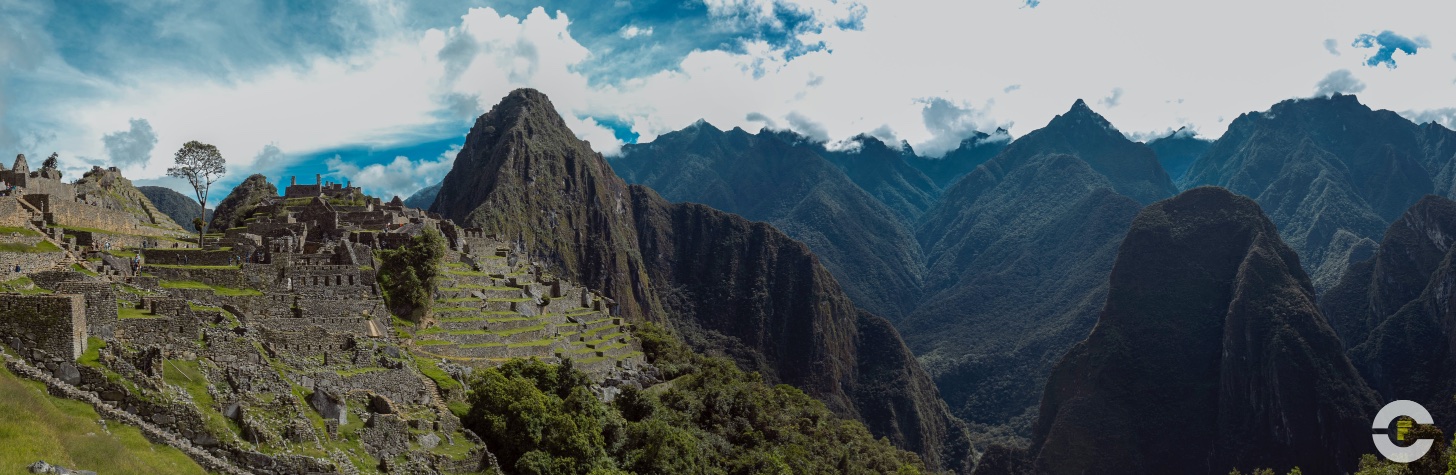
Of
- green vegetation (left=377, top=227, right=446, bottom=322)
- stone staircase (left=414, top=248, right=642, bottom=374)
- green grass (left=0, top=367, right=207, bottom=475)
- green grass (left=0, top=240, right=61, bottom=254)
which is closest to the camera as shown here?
green grass (left=0, top=367, right=207, bottom=475)

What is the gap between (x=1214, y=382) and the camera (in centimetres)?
17588

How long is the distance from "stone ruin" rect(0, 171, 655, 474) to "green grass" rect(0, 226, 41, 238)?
1.43 m

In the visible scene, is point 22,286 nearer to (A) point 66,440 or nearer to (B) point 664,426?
(A) point 66,440

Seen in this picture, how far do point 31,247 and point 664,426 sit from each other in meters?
25.1

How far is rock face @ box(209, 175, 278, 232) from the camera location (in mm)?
69438

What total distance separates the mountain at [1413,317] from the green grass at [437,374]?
525 ft

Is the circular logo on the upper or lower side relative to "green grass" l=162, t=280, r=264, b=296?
lower

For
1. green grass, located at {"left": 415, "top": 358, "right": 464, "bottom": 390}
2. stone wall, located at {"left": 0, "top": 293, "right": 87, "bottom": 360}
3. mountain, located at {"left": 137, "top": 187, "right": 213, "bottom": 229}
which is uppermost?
mountain, located at {"left": 137, "top": 187, "right": 213, "bottom": 229}

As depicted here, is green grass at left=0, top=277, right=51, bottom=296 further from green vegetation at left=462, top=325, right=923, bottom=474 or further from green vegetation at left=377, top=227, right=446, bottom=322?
green vegetation at left=377, top=227, right=446, bottom=322

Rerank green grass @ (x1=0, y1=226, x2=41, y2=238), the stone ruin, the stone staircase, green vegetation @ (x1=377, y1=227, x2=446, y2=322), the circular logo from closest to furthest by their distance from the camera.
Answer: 1. the stone ruin
2. green grass @ (x1=0, y1=226, x2=41, y2=238)
3. the circular logo
4. green vegetation @ (x1=377, y1=227, x2=446, y2=322)
5. the stone staircase

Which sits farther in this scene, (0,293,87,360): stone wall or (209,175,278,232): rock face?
(209,175,278,232): rock face

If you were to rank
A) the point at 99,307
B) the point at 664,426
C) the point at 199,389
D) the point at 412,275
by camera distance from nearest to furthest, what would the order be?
the point at 199,389 → the point at 99,307 → the point at 664,426 → the point at 412,275

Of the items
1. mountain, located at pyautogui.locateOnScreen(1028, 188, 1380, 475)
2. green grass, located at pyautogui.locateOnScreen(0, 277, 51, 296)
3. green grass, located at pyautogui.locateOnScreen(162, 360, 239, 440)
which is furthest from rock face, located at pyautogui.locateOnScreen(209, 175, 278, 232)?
mountain, located at pyautogui.locateOnScreen(1028, 188, 1380, 475)

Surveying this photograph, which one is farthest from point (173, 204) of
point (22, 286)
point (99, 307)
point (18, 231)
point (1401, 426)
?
point (1401, 426)
